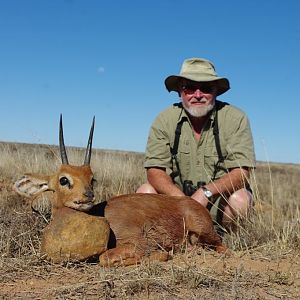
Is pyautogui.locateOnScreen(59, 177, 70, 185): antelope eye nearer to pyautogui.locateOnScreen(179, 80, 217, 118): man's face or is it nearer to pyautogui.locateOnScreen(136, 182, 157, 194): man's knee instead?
pyautogui.locateOnScreen(136, 182, 157, 194): man's knee

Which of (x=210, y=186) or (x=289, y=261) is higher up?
(x=210, y=186)

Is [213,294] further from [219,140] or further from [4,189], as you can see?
[4,189]

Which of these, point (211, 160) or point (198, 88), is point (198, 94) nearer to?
point (198, 88)

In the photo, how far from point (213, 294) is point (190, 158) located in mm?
3729

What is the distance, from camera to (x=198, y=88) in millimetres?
7180

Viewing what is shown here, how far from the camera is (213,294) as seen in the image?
12.2 feet

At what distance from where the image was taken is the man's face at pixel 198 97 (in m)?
7.07

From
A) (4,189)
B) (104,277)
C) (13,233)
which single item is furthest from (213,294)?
Answer: (4,189)

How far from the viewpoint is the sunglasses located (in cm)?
720

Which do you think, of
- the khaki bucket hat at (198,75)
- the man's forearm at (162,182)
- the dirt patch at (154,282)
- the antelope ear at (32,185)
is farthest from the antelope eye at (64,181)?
the khaki bucket hat at (198,75)

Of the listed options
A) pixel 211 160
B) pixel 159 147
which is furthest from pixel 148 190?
pixel 211 160

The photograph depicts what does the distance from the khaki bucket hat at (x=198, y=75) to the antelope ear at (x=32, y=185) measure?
A: 268cm

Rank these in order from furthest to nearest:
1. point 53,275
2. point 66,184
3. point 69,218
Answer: point 66,184 < point 69,218 < point 53,275

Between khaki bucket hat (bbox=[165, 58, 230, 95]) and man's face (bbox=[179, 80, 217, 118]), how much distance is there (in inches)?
4.5
